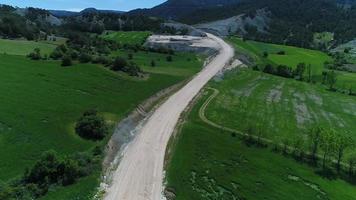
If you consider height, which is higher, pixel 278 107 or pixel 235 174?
pixel 278 107

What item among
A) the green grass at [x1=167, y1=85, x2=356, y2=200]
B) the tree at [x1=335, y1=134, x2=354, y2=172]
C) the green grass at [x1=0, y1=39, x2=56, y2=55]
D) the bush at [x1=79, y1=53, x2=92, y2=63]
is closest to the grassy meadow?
the green grass at [x1=0, y1=39, x2=56, y2=55]

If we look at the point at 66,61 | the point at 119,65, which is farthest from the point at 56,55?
the point at 119,65

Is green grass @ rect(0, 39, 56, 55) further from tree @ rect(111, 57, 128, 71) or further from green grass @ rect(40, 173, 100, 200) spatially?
green grass @ rect(40, 173, 100, 200)

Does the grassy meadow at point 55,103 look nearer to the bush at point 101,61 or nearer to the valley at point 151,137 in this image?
the valley at point 151,137

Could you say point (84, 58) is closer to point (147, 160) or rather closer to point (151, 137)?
point (151, 137)

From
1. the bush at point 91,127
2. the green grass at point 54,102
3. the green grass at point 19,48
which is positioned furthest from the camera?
the green grass at point 19,48

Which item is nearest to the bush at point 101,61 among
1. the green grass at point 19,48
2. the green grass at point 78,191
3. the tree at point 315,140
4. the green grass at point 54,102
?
the green grass at point 54,102

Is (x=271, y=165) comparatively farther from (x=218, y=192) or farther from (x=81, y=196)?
(x=81, y=196)

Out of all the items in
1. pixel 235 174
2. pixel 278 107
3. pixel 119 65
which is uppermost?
pixel 119 65
